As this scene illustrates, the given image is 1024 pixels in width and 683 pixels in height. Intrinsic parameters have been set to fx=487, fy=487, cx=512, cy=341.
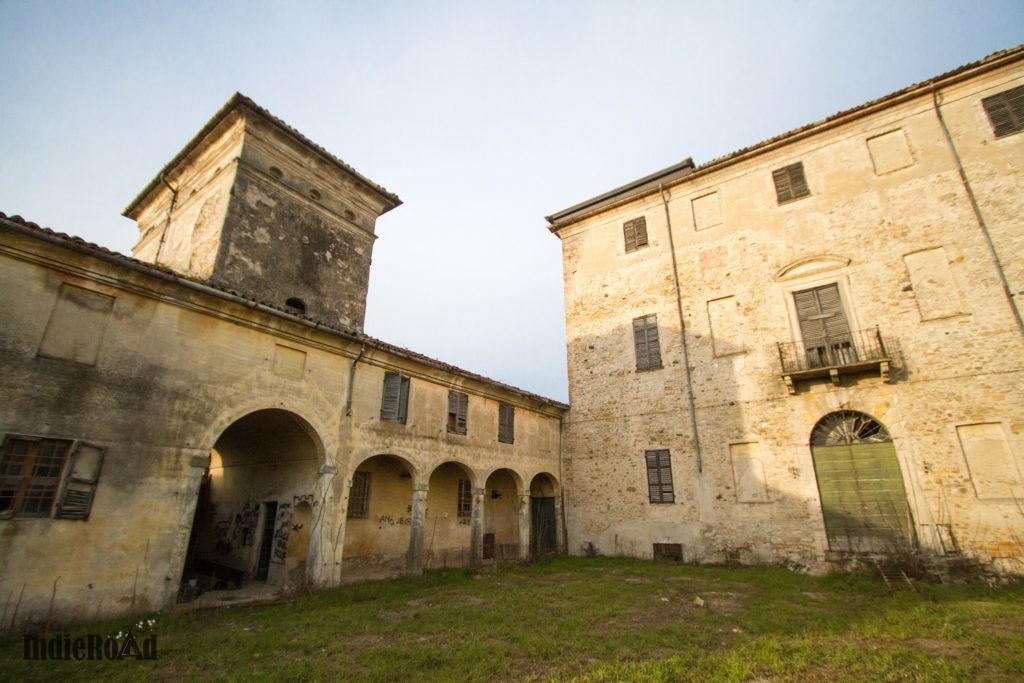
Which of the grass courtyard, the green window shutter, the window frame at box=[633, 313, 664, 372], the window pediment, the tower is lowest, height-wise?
the grass courtyard

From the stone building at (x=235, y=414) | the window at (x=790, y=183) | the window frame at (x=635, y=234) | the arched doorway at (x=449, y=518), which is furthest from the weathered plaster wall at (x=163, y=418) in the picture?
the window at (x=790, y=183)

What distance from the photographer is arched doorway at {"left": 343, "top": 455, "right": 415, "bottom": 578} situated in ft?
43.3

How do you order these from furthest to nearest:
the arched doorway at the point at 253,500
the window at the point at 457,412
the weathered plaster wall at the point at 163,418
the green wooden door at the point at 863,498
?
the window at the point at 457,412 < the green wooden door at the point at 863,498 < the arched doorway at the point at 253,500 < the weathered plaster wall at the point at 163,418

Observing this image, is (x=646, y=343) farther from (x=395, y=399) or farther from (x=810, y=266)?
(x=395, y=399)

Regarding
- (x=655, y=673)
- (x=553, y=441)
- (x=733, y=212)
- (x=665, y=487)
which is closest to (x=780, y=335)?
(x=733, y=212)

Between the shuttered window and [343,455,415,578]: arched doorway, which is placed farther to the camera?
the shuttered window

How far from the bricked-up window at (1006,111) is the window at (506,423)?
1612 centimetres

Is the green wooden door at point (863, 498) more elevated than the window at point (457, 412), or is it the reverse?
the window at point (457, 412)

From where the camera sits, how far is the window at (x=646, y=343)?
1741cm

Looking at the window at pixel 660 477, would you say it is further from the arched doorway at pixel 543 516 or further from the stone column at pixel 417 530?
the stone column at pixel 417 530

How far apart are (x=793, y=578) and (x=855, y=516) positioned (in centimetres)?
247

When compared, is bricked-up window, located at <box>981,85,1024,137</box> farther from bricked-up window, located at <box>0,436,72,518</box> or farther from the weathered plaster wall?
bricked-up window, located at <box>0,436,72,518</box>

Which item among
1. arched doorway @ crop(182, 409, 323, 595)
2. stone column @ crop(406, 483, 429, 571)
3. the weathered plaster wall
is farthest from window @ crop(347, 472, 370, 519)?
arched doorway @ crop(182, 409, 323, 595)

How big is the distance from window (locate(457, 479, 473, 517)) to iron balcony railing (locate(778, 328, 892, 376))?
1059cm
